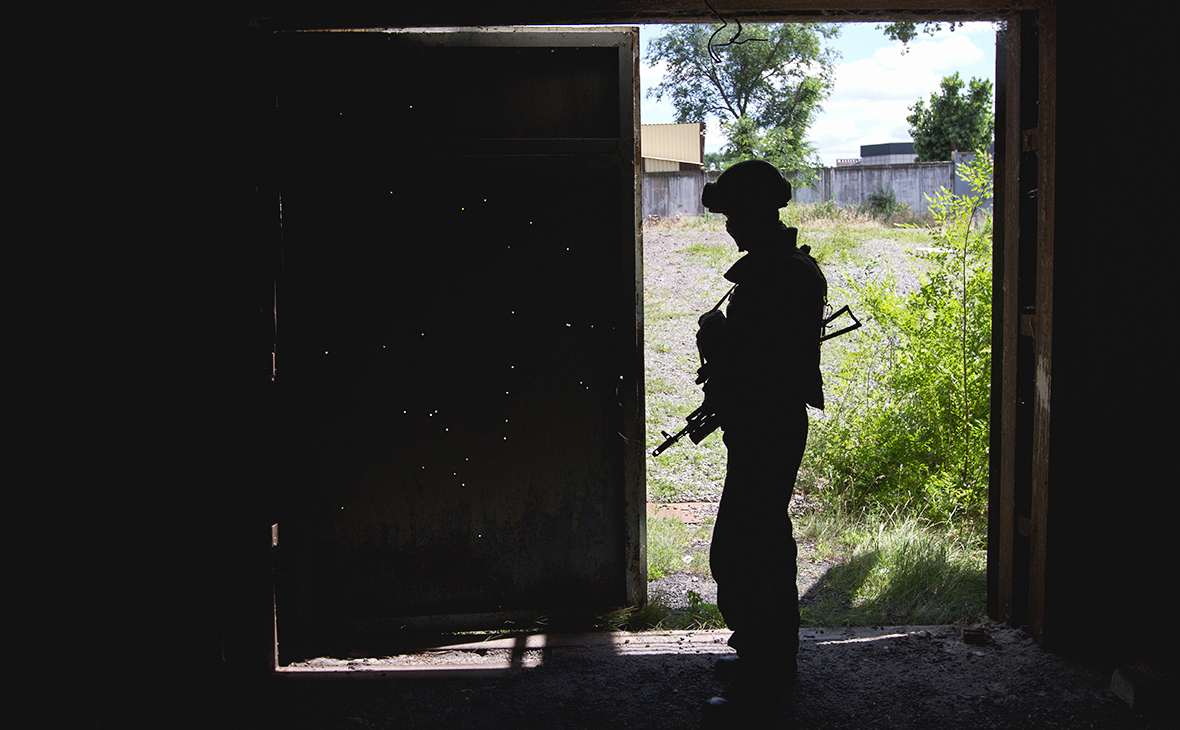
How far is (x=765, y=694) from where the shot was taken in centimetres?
291

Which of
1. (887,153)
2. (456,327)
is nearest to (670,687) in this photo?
(456,327)

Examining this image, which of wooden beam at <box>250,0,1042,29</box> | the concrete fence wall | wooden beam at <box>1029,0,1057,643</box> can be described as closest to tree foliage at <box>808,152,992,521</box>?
wooden beam at <box>1029,0,1057,643</box>

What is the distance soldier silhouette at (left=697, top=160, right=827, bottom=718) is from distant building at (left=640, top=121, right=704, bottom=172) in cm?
2540

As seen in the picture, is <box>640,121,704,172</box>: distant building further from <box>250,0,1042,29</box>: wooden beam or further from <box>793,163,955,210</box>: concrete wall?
<box>250,0,1042,29</box>: wooden beam

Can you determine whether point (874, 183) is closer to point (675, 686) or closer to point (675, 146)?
point (675, 146)

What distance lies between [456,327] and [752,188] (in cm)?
155

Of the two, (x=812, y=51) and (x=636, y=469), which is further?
(x=812, y=51)

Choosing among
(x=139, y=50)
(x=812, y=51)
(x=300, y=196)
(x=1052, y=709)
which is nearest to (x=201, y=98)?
(x=139, y=50)

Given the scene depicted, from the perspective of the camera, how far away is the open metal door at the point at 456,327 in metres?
3.61

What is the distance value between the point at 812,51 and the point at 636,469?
1170 inches

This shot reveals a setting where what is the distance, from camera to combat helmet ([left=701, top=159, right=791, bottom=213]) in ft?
9.36

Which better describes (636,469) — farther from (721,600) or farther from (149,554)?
(149,554)

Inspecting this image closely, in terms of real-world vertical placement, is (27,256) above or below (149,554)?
above

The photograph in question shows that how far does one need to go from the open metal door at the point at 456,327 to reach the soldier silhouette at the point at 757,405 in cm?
90
